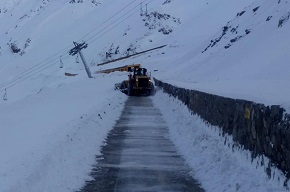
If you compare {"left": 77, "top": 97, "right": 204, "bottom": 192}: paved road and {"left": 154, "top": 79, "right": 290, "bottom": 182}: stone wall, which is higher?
{"left": 154, "top": 79, "right": 290, "bottom": 182}: stone wall

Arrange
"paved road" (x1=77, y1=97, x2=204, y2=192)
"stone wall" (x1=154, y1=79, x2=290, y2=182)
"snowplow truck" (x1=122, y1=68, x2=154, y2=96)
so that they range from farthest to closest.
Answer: "snowplow truck" (x1=122, y1=68, x2=154, y2=96) < "paved road" (x1=77, y1=97, x2=204, y2=192) < "stone wall" (x1=154, y1=79, x2=290, y2=182)

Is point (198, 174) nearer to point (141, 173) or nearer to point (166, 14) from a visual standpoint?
point (141, 173)

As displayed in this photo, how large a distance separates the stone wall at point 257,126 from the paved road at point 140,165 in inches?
51.7

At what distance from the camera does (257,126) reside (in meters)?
8.63

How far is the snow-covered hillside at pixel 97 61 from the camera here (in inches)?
426

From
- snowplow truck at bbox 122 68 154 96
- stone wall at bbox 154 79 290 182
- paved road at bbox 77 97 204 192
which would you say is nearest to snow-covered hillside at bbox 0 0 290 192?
stone wall at bbox 154 79 290 182

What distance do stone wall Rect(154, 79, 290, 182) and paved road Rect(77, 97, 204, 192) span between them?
51.7 inches

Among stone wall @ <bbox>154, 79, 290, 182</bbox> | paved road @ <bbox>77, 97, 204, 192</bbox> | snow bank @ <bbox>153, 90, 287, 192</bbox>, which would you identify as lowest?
paved road @ <bbox>77, 97, 204, 192</bbox>

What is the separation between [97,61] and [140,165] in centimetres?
7827

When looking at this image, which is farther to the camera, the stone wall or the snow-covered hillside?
the snow-covered hillside

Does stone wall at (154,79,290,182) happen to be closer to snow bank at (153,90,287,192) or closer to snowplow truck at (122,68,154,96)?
snow bank at (153,90,287,192)

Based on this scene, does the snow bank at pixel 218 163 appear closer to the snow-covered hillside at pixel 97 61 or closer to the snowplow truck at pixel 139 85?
the snow-covered hillside at pixel 97 61

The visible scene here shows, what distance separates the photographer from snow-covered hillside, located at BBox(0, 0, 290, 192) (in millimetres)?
10828

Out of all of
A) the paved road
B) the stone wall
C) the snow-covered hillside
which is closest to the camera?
the stone wall
